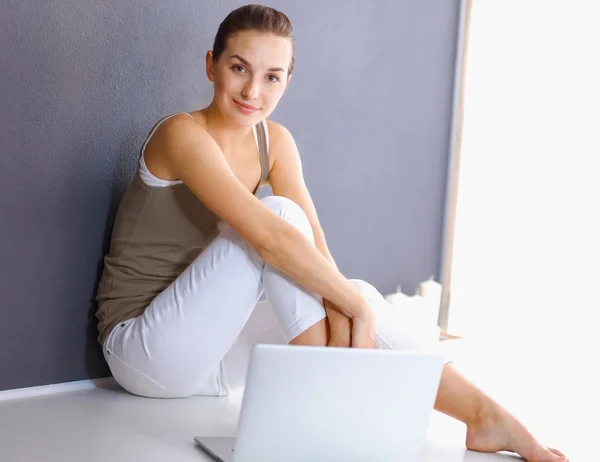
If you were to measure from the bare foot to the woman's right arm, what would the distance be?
1.27 ft

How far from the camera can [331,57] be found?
2945 millimetres

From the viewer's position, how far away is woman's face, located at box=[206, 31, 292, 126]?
207cm

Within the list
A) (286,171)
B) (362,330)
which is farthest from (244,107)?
(362,330)

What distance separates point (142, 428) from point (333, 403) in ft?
1.92

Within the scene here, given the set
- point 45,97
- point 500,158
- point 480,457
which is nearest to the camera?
point 480,457

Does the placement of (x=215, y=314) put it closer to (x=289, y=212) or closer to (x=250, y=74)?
(x=289, y=212)

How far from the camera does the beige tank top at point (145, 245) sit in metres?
2.13

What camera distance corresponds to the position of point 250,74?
6.86 feet

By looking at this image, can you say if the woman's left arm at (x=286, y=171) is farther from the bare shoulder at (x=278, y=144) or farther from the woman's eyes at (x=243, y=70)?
the woman's eyes at (x=243, y=70)

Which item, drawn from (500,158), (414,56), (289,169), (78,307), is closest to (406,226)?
(500,158)

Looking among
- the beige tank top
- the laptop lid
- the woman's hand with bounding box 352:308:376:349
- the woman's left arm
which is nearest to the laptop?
the laptop lid

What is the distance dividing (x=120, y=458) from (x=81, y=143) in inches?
35.8

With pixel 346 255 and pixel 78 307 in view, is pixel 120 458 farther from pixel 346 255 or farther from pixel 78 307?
pixel 346 255

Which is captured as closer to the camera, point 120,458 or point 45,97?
point 120,458
